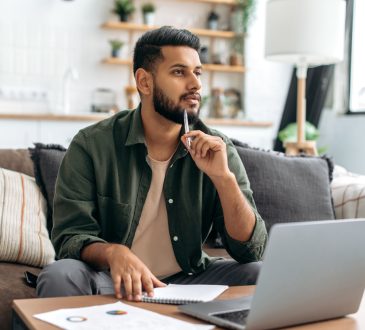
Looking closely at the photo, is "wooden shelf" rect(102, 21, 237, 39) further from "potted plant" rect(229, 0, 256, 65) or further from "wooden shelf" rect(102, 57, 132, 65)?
"wooden shelf" rect(102, 57, 132, 65)

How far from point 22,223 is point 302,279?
133 centimetres

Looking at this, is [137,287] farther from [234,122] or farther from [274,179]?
[234,122]

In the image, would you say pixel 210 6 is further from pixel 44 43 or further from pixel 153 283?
pixel 153 283

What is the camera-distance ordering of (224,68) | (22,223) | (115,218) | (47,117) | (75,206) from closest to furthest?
(75,206), (115,218), (22,223), (47,117), (224,68)

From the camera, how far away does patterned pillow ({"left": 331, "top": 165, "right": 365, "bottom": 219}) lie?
109 inches

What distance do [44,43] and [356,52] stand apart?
258cm

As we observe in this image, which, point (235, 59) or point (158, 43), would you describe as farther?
point (235, 59)

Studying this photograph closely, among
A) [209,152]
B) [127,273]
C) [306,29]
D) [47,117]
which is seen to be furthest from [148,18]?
[127,273]

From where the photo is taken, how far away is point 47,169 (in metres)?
2.50

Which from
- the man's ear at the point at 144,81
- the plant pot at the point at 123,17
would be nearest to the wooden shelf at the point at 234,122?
the plant pot at the point at 123,17

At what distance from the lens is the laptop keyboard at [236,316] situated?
50.4 inches

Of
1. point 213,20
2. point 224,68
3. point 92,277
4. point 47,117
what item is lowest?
point 92,277

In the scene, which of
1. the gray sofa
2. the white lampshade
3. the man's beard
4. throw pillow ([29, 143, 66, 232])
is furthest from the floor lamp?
the man's beard

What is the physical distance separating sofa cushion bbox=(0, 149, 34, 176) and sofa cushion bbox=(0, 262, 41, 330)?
432 mm
